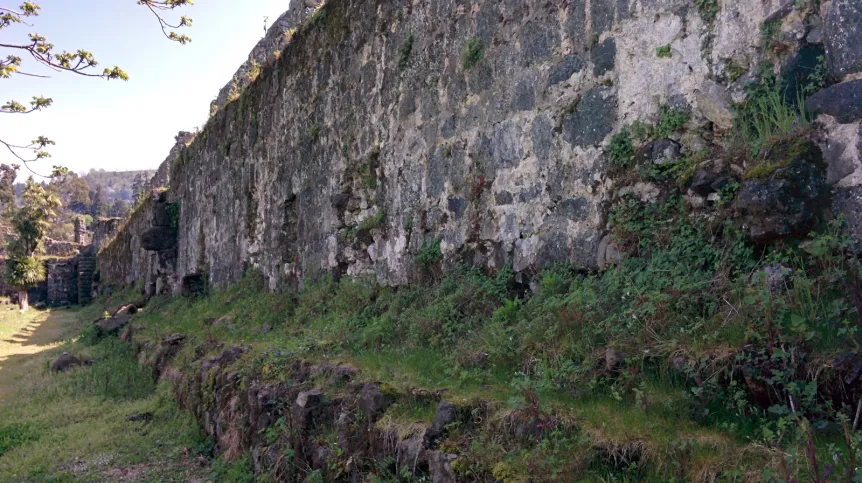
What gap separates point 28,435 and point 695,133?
275 inches

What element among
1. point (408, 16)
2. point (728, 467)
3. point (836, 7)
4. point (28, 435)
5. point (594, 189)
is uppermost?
point (408, 16)

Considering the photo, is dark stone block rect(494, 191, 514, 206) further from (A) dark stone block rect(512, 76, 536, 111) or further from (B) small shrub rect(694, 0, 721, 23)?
(B) small shrub rect(694, 0, 721, 23)

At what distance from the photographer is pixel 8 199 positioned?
115 ft

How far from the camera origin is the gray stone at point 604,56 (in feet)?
14.5

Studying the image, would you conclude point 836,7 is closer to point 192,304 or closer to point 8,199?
point 192,304

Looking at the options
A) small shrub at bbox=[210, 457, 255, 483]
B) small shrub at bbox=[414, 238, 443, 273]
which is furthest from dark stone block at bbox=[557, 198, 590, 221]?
small shrub at bbox=[210, 457, 255, 483]

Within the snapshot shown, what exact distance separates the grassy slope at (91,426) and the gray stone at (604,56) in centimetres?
438

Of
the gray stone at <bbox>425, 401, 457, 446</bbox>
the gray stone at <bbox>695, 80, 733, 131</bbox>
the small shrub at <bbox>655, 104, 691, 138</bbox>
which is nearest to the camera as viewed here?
the gray stone at <bbox>425, 401, 457, 446</bbox>

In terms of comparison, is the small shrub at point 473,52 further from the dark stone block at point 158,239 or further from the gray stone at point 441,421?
the dark stone block at point 158,239

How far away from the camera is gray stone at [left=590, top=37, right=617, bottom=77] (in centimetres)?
443

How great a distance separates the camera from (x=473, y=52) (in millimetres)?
5676

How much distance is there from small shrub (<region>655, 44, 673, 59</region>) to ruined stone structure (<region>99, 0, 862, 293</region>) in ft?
0.04

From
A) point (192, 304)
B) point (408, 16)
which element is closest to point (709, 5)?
point (408, 16)

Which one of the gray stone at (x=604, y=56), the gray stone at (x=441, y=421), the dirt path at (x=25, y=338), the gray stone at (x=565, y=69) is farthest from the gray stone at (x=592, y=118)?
the dirt path at (x=25, y=338)
